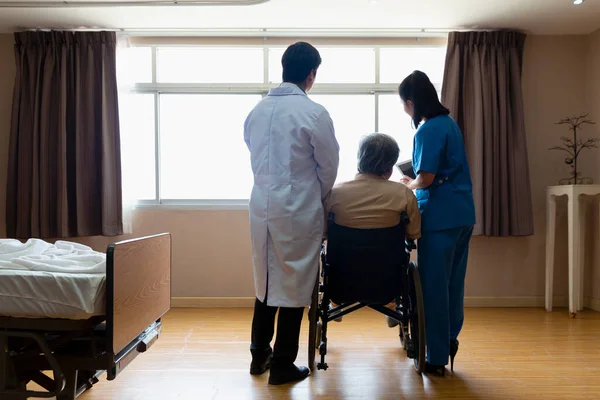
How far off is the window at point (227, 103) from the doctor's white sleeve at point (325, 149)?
77.0 inches

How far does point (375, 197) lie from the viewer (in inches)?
83.8

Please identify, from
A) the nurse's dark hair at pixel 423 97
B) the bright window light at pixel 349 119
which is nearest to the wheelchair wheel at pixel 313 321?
the nurse's dark hair at pixel 423 97

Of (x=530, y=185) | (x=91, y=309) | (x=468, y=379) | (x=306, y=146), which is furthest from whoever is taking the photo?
(x=530, y=185)

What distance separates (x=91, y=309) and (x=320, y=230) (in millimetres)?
923

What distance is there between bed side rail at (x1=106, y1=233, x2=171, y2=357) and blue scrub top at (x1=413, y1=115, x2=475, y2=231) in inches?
46.9

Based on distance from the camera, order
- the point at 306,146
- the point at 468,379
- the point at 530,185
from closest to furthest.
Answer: the point at 306,146 < the point at 468,379 < the point at 530,185

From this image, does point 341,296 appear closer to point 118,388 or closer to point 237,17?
point 118,388

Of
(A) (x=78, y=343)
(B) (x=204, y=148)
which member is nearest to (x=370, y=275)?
(A) (x=78, y=343)

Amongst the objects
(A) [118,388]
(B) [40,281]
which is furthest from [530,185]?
(B) [40,281]

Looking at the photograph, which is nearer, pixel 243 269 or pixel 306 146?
pixel 306 146

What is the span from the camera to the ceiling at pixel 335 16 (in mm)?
3338

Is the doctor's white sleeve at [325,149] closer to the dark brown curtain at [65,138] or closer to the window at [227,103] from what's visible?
the window at [227,103]

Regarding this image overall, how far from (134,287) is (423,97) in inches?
58.0

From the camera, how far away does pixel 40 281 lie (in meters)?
1.64
